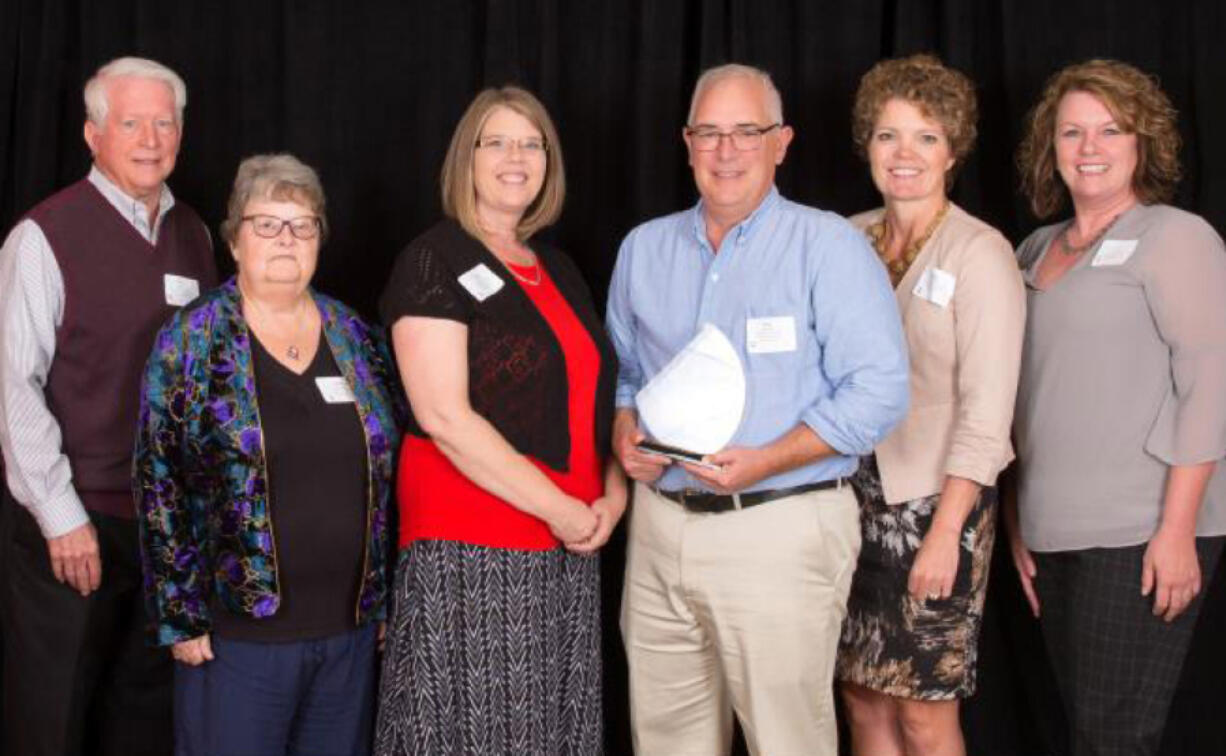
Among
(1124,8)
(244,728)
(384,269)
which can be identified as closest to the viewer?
(244,728)

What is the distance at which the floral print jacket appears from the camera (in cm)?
226

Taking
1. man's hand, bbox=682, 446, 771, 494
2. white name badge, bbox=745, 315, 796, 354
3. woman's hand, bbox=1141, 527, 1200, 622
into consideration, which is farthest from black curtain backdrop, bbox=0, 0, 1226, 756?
man's hand, bbox=682, 446, 771, 494

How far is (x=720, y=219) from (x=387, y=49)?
4.36ft

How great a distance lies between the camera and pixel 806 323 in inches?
91.6

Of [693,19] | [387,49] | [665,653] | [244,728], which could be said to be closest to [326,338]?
[244,728]

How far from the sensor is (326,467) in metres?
2.33

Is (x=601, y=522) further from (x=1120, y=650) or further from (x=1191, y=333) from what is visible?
(x=1191, y=333)

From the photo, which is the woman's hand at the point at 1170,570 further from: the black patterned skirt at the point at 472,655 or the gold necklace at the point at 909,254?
the black patterned skirt at the point at 472,655

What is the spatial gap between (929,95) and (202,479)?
1.75m

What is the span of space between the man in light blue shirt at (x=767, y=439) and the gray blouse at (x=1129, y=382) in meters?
0.48

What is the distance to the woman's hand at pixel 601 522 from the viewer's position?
96.1 inches

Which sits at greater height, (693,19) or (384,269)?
(693,19)

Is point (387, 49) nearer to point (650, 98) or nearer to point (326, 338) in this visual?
point (650, 98)

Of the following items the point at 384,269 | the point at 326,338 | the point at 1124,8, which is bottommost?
the point at 326,338
